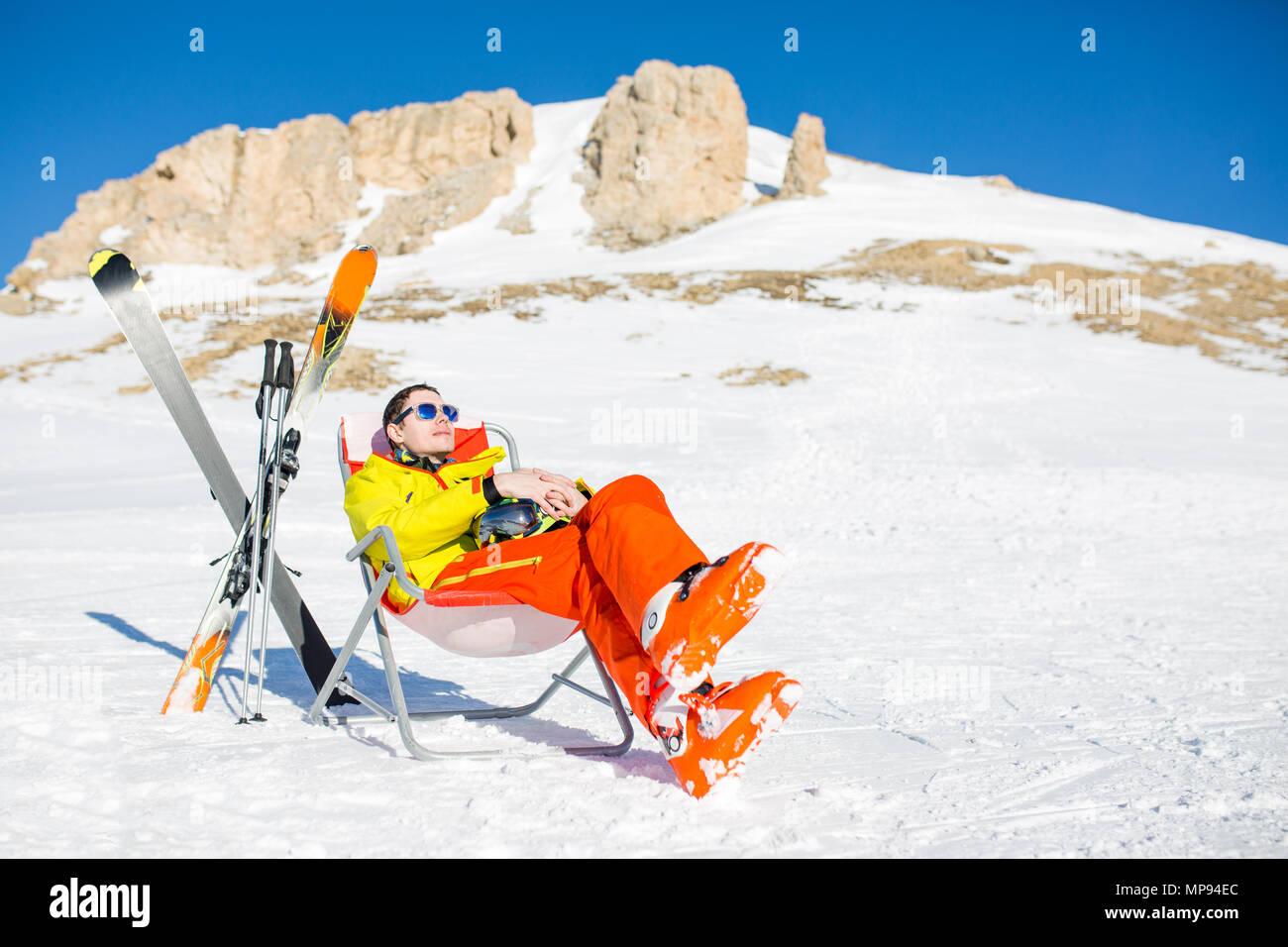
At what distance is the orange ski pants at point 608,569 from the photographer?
2.35m

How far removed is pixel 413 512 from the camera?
108 inches

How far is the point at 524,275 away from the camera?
32.2m

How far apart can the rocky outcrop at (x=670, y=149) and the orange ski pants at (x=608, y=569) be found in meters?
45.0

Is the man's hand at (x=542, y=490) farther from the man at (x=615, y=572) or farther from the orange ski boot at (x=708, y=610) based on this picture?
the orange ski boot at (x=708, y=610)

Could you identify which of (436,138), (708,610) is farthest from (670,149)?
(708,610)

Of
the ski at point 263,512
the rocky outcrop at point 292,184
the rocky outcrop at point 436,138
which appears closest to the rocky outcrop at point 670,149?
the rocky outcrop at point 292,184

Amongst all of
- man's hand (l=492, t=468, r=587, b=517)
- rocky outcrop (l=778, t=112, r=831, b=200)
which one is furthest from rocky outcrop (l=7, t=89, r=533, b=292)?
man's hand (l=492, t=468, r=587, b=517)

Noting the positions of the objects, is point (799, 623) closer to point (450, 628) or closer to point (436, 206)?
point (450, 628)

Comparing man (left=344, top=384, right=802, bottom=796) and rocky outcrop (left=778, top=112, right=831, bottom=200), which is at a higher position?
rocky outcrop (left=778, top=112, right=831, bottom=200)

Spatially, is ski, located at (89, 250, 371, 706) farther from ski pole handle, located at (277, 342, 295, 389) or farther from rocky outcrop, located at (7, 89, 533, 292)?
rocky outcrop, located at (7, 89, 533, 292)

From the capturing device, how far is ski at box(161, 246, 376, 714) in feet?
10.7

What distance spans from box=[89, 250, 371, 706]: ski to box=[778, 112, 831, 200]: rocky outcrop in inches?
1738
